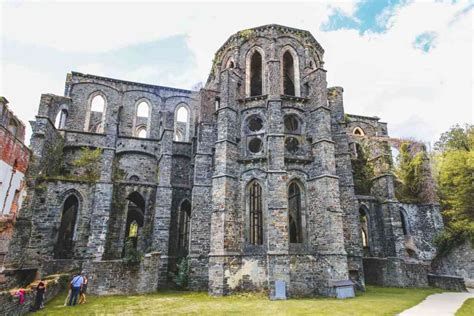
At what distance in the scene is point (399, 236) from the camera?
1928cm

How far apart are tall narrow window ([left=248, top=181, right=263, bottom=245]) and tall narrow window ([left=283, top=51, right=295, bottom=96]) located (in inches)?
295

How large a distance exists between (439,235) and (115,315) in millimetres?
21228

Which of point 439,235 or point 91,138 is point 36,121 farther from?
point 439,235

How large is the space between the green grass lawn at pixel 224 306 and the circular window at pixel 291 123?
9.20 m

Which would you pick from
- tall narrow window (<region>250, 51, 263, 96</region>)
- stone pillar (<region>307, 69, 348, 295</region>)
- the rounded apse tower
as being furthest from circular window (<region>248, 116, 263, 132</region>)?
tall narrow window (<region>250, 51, 263, 96</region>)

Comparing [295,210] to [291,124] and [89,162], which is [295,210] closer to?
[291,124]

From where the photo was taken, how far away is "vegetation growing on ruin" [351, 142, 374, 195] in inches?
857

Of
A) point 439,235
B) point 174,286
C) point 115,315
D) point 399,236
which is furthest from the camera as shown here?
point 439,235

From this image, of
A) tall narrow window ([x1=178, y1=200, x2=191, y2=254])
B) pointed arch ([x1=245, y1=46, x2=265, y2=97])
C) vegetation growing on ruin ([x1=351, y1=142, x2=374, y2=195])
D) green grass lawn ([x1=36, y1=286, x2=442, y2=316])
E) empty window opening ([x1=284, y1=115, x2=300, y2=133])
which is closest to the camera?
green grass lawn ([x1=36, y1=286, x2=442, y2=316])

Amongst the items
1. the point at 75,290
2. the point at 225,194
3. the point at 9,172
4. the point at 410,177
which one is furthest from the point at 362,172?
the point at 9,172

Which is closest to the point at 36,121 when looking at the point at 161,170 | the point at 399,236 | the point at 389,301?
the point at 161,170

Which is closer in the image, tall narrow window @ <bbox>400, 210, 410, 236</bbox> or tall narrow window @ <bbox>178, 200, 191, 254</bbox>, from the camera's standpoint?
tall narrow window @ <bbox>178, 200, 191, 254</bbox>

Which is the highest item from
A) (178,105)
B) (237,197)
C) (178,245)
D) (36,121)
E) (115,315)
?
(178,105)

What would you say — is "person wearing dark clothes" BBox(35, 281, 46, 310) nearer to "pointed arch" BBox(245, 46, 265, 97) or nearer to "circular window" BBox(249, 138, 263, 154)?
"circular window" BBox(249, 138, 263, 154)
